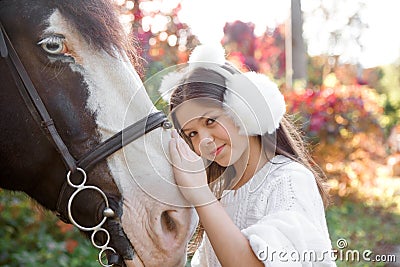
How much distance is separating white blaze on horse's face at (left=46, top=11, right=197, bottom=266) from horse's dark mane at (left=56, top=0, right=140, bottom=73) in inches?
0.8

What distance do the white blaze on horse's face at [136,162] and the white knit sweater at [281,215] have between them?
0.70 ft

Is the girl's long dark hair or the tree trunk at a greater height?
the girl's long dark hair

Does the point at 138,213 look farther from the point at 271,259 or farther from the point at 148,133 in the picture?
the point at 271,259

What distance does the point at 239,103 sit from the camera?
6.26 ft

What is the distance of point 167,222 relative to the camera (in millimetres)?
1698

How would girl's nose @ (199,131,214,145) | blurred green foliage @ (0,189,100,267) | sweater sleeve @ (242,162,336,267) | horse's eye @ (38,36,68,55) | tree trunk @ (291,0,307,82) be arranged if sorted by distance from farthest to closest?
tree trunk @ (291,0,307,82) < blurred green foliage @ (0,189,100,267) < girl's nose @ (199,131,214,145) < horse's eye @ (38,36,68,55) < sweater sleeve @ (242,162,336,267)

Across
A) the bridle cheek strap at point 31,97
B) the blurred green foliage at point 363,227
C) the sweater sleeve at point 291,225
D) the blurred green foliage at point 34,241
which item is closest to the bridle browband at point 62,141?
the bridle cheek strap at point 31,97

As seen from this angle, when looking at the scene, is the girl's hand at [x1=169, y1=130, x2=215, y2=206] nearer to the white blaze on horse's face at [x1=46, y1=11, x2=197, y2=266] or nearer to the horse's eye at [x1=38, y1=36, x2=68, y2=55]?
the white blaze on horse's face at [x1=46, y1=11, x2=197, y2=266]

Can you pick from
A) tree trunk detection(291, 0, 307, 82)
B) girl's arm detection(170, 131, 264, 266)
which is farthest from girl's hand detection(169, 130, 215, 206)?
tree trunk detection(291, 0, 307, 82)

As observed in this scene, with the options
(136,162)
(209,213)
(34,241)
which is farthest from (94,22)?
(34,241)

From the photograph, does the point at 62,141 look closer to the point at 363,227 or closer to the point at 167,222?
the point at 167,222

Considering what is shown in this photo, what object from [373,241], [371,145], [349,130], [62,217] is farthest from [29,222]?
[371,145]

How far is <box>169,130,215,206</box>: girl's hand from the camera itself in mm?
1671

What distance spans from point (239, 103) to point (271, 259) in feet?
1.74
